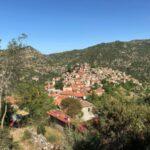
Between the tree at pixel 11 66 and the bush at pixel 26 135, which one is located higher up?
the tree at pixel 11 66

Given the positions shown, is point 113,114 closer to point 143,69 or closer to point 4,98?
point 4,98

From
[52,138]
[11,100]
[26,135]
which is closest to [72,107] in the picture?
[11,100]

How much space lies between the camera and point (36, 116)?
41.1 meters

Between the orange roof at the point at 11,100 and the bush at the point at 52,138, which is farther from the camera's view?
the orange roof at the point at 11,100

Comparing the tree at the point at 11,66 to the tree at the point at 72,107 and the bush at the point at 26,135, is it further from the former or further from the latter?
the tree at the point at 72,107

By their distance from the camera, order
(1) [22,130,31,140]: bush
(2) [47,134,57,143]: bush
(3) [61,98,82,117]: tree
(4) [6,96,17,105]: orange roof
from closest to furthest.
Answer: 1. (1) [22,130,31,140]: bush
2. (2) [47,134,57,143]: bush
3. (4) [6,96,17,105]: orange roof
4. (3) [61,98,82,117]: tree

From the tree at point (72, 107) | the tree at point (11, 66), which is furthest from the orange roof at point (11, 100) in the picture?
the tree at point (72, 107)

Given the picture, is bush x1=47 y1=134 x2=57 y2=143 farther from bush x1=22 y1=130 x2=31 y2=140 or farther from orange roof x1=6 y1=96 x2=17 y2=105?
orange roof x1=6 y1=96 x2=17 y2=105

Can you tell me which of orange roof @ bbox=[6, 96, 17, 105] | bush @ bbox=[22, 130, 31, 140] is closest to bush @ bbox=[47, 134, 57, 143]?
bush @ bbox=[22, 130, 31, 140]

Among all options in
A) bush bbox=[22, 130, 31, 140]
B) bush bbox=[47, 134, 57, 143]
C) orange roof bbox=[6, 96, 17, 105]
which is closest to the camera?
bush bbox=[22, 130, 31, 140]

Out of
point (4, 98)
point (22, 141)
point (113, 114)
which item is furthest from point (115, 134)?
point (4, 98)

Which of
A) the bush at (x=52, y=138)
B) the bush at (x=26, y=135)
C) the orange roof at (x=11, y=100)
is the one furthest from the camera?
the orange roof at (x=11, y=100)

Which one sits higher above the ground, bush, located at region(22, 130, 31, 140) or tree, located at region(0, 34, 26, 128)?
tree, located at region(0, 34, 26, 128)

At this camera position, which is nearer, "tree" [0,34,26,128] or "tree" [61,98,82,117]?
"tree" [0,34,26,128]
